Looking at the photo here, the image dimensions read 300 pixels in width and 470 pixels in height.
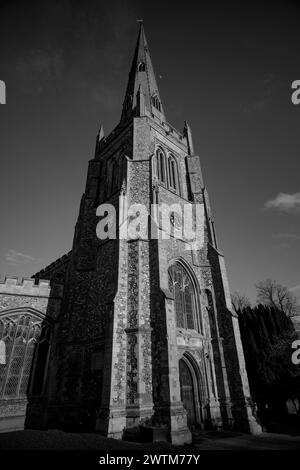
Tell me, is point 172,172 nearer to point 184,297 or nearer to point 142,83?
point 184,297

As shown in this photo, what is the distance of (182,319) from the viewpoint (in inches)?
534

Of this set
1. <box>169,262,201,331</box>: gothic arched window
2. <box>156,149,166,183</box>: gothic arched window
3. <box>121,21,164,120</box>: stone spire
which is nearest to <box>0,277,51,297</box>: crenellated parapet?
<box>169,262,201,331</box>: gothic arched window

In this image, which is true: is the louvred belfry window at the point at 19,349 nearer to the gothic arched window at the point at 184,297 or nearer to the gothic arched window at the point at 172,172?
the gothic arched window at the point at 184,297

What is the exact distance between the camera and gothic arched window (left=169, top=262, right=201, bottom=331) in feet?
44.8

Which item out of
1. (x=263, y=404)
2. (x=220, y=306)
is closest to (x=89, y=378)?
(x=220, y=306)

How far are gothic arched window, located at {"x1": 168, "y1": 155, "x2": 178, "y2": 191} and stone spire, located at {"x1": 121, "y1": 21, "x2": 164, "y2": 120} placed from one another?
20.0ft

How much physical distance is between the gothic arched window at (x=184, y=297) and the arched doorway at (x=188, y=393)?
198cm

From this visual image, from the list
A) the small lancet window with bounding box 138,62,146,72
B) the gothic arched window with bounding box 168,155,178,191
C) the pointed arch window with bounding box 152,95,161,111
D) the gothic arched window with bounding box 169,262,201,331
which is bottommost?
the gothic arched window with bounding box 169,262,201,331

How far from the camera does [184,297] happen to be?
563 inches

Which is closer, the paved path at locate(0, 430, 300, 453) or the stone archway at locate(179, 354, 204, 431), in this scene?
the paved path at locate(0, 430, 300, 453)

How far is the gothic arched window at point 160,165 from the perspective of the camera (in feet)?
60.1

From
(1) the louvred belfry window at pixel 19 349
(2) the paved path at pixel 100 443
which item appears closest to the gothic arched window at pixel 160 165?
(1) the louvred belfry window at pixel 19 349

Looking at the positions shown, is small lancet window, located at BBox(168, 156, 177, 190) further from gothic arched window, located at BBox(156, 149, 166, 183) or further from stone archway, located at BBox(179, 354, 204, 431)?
stone archway, located at BBox(179, 354, 204, 431)
